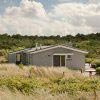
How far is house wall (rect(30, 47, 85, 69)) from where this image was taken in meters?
44.8

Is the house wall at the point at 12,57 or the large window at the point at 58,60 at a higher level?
the large window at the point at 58,60

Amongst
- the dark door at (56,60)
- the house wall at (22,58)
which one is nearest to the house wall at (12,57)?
the house wall at (22,58)

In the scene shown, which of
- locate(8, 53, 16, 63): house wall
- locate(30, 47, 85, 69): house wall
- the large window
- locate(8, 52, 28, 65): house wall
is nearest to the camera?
locate(30, 47, 85, 69): house wall

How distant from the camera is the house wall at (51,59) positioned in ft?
147

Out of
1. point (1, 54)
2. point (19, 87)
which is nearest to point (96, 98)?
point (19, 87)

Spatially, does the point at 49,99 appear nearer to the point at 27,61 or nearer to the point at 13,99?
the point at 13,99

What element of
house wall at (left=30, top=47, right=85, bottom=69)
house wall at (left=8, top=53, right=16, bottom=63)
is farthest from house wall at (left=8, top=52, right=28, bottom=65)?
Result: house wall at (left=30, top=47, right=85, bottom=69)

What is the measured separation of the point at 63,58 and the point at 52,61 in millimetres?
1483

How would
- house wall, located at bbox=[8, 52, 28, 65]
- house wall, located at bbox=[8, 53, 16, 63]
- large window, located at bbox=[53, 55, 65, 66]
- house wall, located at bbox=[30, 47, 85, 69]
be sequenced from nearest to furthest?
house wall, located at bbox=[30, 47, 85, 69]
large window, located at bbox=[53, 55, 65, 66]
house wall, located at bbox=[8, 52, 28, 65]
house wall, located at bbox=[8, 53, 16, 63]

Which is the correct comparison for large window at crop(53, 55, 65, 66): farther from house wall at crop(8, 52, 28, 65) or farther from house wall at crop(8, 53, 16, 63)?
house wall at crop(8, 53, 16, 63)

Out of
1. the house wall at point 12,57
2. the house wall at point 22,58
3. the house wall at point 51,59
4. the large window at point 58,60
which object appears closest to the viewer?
the house wall at point 51,59

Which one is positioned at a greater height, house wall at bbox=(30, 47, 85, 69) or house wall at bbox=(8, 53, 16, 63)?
house wall at bbox=(30, 47, 85, 69)

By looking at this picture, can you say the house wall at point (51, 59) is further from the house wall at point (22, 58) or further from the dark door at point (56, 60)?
the house wall at point (22, 58)

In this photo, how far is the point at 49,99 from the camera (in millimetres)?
12188
